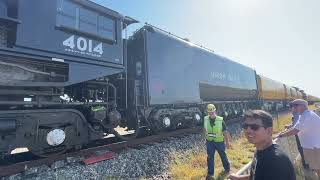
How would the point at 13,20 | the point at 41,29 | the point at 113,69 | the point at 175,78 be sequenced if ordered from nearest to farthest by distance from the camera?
the point at 13,20, the point at 41,29, the point at 113,69, the point at 175,78

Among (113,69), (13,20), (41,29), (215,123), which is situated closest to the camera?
(13,20)

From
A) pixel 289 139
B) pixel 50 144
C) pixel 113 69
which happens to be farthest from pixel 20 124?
pixel 289 139

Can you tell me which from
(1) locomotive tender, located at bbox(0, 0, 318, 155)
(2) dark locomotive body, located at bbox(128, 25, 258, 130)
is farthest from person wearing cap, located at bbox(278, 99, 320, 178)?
(2) dark locomotive body, located at bbox(128, 25, 258, 130)

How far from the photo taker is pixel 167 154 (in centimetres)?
815

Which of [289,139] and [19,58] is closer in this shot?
[19,58]

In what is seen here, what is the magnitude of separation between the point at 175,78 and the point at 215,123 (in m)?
4.25

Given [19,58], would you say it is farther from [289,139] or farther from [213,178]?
[289,139]

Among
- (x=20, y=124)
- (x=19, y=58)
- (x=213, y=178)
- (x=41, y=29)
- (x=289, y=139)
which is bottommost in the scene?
(x=213, y=178)

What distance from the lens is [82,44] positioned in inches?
281

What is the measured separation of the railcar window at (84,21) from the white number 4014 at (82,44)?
0.23m

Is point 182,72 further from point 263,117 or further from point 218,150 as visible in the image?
point 263,117

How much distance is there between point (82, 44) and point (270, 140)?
582cm

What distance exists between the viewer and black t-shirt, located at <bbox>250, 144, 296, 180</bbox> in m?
2.30

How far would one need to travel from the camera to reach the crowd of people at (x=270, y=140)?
2.34 metres
